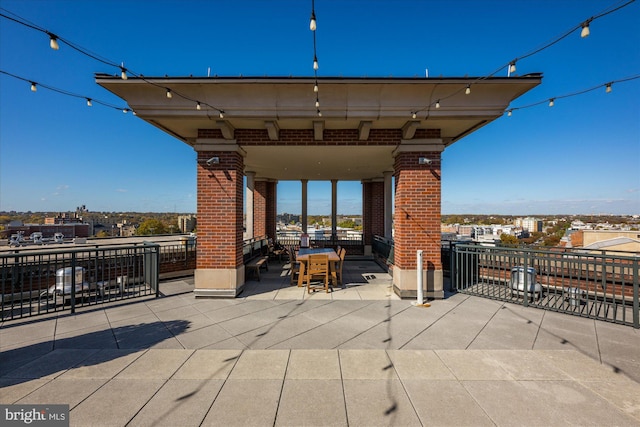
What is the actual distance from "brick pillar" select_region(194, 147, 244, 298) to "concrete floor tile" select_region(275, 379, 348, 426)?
12.3 ft

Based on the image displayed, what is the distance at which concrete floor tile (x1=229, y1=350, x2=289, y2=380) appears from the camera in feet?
10.1

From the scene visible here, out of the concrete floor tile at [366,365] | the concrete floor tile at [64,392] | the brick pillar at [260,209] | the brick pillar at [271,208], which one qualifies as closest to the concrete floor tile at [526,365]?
the concrete floor tile at [366,365]

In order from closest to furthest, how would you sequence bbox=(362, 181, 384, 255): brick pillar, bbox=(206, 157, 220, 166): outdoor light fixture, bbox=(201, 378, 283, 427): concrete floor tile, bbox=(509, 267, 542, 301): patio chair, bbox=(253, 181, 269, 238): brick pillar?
1. bbox=(201, 378, 283, 427): concrete floor tile
2. bbox=(509, 267, 542, 301): patio chair
3. bbox=(206, 157, 220, 166): outdoor light fixture
4. bbox=(362, 181, 384, 255): brick pillar
5. bbox=(253, 181, 269, 238): brick pillar

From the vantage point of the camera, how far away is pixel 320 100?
542 cm

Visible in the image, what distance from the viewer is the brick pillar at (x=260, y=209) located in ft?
39.4

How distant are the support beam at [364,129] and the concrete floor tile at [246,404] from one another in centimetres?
519

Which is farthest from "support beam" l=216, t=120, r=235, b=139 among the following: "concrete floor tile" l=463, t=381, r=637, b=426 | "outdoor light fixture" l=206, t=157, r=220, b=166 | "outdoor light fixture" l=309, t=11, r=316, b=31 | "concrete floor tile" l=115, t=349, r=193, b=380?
"concrete floor tile" l=463, t=381, r=637, b=426

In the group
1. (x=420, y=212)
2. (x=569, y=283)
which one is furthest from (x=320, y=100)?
(x=569, y=283)

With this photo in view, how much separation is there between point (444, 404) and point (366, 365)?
971 mm

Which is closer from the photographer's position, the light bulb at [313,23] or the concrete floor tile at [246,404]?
the concrete floor tile at [246,404]

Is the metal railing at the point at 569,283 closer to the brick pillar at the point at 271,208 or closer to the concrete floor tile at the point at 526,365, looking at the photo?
the concrete floor tile at the point at 526,365

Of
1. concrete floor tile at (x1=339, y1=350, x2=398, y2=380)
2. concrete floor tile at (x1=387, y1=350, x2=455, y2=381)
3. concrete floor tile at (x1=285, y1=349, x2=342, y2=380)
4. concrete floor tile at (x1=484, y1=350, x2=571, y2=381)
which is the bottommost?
concrete floor tile at (x1=484, y1=350, x2=571, y2=381)

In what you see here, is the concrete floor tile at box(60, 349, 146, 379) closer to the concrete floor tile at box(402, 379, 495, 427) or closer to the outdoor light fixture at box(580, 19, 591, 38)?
the concrete floor tile at box(402, 379, 495, 427)

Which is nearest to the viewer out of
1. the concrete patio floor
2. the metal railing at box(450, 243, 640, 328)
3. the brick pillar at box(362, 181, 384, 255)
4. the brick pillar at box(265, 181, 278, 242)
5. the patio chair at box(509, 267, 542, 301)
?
the concrete patio floor
